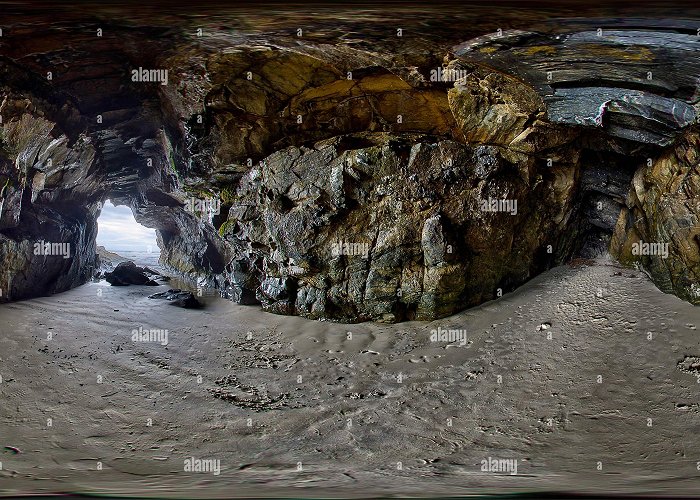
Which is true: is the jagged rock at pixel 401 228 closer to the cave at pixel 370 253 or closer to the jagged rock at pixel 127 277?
the cave at pixel 370 253

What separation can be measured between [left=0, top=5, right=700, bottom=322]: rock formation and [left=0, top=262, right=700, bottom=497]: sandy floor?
117 cm

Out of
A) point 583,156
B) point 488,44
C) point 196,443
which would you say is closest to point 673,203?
point 583,156

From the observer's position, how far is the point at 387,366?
823 cm

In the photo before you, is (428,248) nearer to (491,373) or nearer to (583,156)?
(491,373)

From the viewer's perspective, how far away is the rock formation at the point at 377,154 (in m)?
7.10

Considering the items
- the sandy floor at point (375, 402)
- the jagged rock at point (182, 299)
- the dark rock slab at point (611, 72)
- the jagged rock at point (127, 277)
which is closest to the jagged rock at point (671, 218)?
the sandy floor at point (375, 402)

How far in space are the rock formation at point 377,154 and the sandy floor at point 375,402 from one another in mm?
1175

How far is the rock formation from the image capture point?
23.3ft

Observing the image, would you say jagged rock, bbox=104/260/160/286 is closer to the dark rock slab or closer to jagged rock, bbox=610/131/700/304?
the dark rock slab

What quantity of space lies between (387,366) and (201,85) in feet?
28.4

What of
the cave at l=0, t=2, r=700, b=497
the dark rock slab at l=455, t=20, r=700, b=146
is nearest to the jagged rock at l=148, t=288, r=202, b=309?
the cave at l=0, t=2, r=700, b=497

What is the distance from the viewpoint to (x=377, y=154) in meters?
10.5

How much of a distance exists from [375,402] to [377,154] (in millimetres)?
6493

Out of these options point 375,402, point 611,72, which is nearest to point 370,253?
point 375,402
